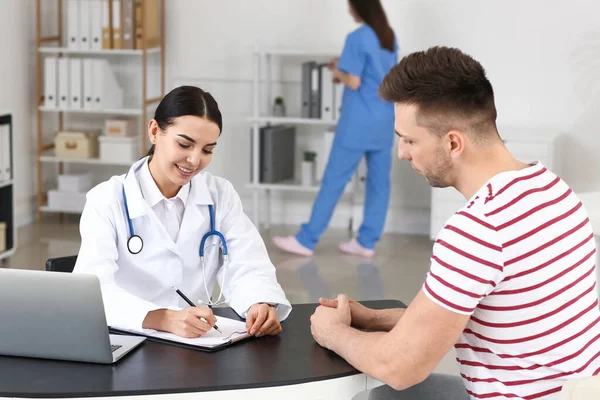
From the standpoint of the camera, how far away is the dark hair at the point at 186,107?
85.0 inches

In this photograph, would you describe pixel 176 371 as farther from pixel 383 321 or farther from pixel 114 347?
pixel 383 321

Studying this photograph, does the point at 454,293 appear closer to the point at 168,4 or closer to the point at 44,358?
the point at 44,358

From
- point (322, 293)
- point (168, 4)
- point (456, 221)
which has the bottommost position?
point (322, 293)

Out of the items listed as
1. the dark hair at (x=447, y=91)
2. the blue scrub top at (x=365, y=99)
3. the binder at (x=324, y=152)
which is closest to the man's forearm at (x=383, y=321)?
the dark hair at (x=447, y=91)

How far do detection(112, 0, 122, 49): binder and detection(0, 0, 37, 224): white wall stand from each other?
2.16 ft

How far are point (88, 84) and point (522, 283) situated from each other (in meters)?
4.78

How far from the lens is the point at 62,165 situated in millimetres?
6441

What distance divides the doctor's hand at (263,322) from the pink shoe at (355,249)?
3457 mm

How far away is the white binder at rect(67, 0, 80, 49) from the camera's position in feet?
19.2

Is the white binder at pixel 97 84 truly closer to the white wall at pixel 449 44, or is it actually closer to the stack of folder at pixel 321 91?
the white wall at pixel 449 44

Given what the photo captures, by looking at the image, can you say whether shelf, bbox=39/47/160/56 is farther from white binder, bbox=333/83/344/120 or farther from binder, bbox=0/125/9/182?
white binder, bbox=333/83/344/120

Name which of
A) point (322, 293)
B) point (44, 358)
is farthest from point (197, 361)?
point (322, 293)

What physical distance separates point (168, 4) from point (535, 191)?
4.92 m

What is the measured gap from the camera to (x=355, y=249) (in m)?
5.45
